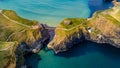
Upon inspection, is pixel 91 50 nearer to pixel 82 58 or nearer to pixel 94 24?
pixel 82 58

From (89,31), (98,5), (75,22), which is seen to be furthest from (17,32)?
(98,5)

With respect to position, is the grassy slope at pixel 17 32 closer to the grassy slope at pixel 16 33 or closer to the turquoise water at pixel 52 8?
the grassy slope at pixel 16 33

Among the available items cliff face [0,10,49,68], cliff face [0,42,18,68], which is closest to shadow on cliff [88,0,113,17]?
cliff face [0,10,49,68]

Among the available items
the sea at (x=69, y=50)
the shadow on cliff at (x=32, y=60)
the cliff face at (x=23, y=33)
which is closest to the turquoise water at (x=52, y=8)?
the sea at (x=69, y=50)

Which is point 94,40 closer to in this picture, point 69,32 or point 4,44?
point 69,32

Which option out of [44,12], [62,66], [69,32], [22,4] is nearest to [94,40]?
[69,32]

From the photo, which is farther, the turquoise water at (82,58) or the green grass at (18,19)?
the green grass at (18,19)

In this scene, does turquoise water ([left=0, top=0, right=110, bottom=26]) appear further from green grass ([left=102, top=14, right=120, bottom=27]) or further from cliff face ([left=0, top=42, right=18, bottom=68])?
cliff face ([left=0, top=42, right=18, bottom=68])
